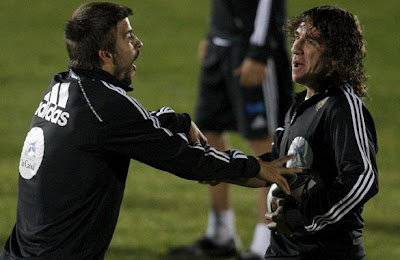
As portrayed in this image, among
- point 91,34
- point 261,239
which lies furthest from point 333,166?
point 261,239

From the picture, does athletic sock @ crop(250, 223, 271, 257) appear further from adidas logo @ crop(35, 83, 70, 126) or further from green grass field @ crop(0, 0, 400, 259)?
adidas logo @ crop(35, 83, 70, 126)

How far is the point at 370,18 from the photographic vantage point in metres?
19.4

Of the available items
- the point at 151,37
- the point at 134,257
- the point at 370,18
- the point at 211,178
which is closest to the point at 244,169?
the point at 211,178

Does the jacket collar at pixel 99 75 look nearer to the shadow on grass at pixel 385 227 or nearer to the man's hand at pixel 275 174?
the man's hand at pixel 275 174

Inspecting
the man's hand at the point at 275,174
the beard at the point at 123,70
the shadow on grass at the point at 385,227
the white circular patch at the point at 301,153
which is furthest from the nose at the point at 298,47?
the shadow on grass at the point at 385,227

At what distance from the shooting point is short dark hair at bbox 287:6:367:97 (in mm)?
5113

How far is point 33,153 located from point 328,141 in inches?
51.1

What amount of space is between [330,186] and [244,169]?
0.38 metres

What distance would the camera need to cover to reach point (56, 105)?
497 cm

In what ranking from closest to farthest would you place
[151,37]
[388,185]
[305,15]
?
[305,15], [388,185], [151,37]

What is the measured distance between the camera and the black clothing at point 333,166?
4824 mm

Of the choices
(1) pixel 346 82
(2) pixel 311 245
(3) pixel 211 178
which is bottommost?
(2) pixel 311 245

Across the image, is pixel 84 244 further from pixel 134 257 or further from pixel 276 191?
pixel 134 257

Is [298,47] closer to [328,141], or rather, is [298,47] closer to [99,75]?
[328,141]
